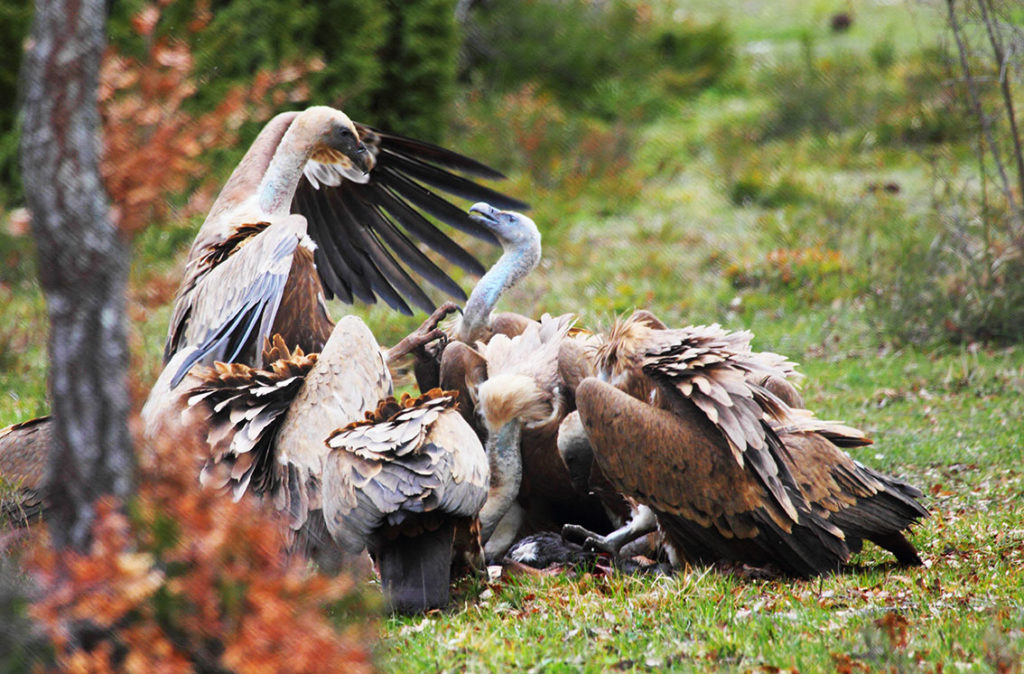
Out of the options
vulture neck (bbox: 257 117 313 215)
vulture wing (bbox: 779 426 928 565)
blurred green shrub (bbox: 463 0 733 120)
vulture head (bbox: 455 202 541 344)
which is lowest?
vulture wing (bbox: 779 426 928 565)

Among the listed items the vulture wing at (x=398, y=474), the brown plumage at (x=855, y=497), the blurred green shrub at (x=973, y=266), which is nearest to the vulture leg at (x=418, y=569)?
the vulture wing at (x=398, y=474)

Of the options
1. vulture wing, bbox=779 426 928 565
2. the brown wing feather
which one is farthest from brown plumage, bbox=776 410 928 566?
the brown wing feather

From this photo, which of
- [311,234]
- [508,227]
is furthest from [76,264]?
[311,234]

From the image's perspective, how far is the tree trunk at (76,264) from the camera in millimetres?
2150

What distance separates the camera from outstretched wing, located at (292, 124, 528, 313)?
6.10 meters

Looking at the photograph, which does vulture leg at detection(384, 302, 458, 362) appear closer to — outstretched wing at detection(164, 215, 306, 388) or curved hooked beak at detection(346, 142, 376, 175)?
outstretched wing at detection(164, 215, 306, 388)

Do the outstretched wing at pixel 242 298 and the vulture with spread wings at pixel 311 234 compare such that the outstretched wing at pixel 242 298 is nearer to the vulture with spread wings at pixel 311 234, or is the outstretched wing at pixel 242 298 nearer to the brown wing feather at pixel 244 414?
the vulture with spread wings at pixel 311 234

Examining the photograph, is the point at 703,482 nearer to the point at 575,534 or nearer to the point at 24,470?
the point at 575,534

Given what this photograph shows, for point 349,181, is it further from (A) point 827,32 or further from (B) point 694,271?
(A) point 827,32

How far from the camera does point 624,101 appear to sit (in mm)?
17094

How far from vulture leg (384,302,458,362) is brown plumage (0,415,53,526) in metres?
1.45

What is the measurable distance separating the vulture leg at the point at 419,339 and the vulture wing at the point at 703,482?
1.14 meters

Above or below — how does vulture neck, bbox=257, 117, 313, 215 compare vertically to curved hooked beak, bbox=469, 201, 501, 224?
above

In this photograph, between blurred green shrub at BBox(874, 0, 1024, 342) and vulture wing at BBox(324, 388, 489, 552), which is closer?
vulture wing at BBox(324, 388, 489, 552)
